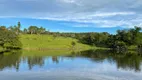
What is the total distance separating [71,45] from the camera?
151 m

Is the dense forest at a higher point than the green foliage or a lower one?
lower

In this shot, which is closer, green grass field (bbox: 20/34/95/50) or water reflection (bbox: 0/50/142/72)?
water reflection (bbox: 0/50/142/72)

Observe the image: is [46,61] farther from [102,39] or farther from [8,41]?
[102,39]

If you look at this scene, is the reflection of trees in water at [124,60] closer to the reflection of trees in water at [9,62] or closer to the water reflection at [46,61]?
the water reflection at [46,61]

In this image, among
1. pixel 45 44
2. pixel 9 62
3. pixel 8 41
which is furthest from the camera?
pixel 45 44

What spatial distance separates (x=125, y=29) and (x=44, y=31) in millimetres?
64261

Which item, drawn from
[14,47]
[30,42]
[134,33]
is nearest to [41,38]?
[30,42]

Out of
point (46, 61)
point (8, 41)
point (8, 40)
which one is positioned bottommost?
point (46, 61)

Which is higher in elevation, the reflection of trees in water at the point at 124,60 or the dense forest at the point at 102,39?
the dense forest at the point at 102,39

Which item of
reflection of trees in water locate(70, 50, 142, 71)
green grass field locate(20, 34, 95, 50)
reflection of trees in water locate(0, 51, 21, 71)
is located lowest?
reflection of trees in water locate(70, 50, 142, 71)

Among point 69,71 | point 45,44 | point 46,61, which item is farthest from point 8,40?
point 69,71

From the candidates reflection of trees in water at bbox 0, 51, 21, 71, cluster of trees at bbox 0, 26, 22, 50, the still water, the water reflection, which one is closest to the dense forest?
cluster of trees at bbox 0, 26, 22, 50

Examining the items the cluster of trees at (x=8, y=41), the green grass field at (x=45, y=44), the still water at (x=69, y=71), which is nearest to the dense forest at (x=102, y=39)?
the cluster of trees at (x=8, y=41)

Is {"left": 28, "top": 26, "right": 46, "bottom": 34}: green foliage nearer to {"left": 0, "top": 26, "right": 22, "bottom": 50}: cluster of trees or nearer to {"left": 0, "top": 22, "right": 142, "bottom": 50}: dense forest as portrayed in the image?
{"left": 0, "top": 22, "right": 142, "bottom": 50}: dense forest
